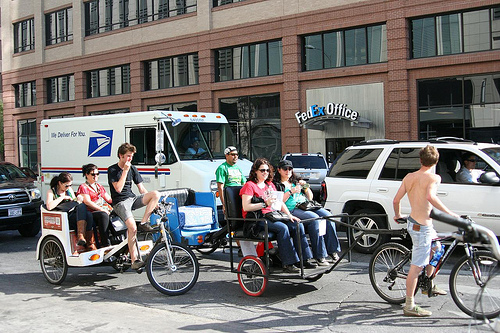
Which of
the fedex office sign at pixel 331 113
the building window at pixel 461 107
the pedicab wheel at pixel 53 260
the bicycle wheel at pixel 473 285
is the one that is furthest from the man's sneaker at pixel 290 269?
the fedex office sign at pixel 331 113

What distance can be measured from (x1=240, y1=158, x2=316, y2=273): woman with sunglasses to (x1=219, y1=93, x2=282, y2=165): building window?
56.3 ft

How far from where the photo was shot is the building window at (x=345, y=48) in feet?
70.7

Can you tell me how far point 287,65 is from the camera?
23.6 m

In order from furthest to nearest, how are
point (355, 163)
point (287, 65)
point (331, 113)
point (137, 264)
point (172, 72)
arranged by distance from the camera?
point (172, 72), point (287, 65), point (331, 113), point (355, 163), point (137, 264)

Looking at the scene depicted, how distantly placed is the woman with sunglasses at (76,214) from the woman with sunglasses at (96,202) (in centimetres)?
12

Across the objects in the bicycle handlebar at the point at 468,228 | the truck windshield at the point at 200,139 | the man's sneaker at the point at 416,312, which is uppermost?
the truck windshield at the point at 200,139

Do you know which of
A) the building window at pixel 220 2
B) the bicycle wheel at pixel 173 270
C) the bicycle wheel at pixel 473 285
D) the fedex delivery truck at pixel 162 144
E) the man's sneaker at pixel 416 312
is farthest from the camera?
the building window at pixel 220 2

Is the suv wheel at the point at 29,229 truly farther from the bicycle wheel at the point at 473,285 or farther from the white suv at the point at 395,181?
the bicycle wheel at the point at 473,285

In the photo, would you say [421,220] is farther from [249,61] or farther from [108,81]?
[108,81]

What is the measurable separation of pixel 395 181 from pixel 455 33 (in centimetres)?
1289

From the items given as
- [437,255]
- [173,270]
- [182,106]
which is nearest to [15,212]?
[173,270]

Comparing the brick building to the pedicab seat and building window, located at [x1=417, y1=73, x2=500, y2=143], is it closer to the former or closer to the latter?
building window, located at [x1=417, y1=73, x2=500, y2=143]

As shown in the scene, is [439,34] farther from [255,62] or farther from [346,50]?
[255,62]

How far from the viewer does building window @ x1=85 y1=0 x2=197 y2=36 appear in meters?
27.5
